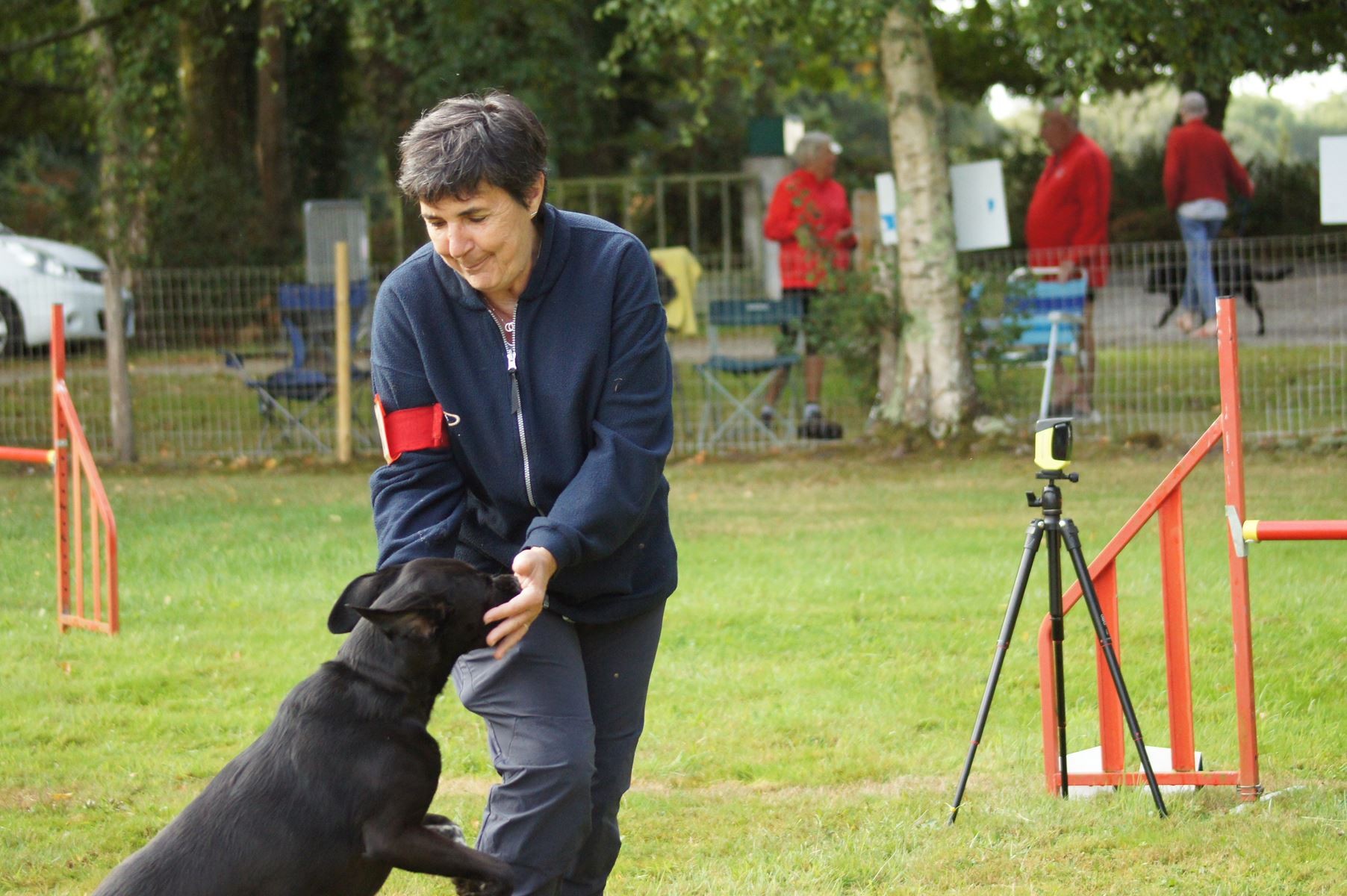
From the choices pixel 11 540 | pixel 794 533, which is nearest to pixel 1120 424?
pixel 794 533

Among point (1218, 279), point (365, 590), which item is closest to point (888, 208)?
point (1218, 279)

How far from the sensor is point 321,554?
8.70 metres


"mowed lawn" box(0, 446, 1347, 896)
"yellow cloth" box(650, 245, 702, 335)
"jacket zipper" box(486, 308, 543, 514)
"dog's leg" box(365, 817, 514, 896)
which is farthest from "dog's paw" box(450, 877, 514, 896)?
"yellow cloth" box(650, 245, 702, 335)

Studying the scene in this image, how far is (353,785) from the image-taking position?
9.75ft

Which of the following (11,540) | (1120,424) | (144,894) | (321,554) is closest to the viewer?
(144,894)

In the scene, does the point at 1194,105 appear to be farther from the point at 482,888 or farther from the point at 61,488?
the point at 482,888

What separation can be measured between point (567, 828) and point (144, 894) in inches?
32.4

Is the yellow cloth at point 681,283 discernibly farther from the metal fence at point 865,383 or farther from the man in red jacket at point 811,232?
the man in red jacket at point 811,232

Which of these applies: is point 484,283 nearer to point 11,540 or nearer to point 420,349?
point 420,349

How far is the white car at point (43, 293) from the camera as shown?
A: 1288cm

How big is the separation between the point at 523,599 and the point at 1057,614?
7.44ft

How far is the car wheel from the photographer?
40.6ft

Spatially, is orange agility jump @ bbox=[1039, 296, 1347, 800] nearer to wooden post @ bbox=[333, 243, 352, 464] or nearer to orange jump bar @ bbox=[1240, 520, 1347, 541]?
orange jump bar @ bbox=[1240, 520, 1347, 541]

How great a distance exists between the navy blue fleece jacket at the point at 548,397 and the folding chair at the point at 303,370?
9.31m
